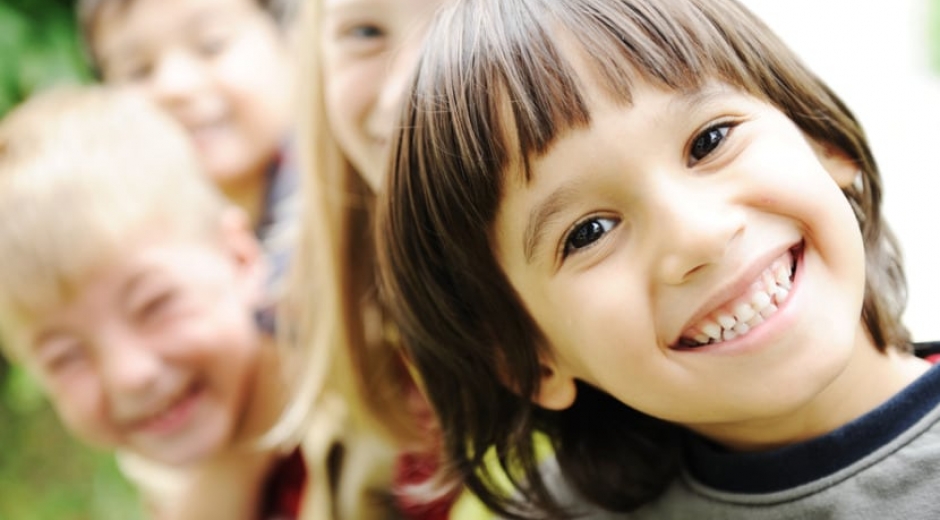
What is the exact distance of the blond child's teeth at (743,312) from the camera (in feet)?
2.35

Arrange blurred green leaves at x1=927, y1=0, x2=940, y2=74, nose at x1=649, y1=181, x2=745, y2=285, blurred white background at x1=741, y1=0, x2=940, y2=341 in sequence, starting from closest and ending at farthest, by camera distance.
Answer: nose at x1=649, y1=181, x2=745, y2=285, blurred white background at x1=741, y1=0, x2=940, y2=341, blurred green leaves at x1=927, y1=0, x2=940, y2=74

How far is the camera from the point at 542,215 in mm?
737

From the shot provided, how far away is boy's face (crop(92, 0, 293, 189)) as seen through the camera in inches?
69.0

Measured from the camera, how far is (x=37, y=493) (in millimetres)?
1847

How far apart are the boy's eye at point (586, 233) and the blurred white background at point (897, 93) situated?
0.52 metres

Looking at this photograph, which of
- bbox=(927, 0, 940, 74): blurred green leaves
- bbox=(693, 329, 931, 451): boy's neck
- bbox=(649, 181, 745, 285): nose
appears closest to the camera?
bbox=(649, 181, 745, 285): nose

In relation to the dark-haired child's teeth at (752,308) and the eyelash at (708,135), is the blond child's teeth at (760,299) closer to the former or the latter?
the dark-haired child's teeth at (752,308)

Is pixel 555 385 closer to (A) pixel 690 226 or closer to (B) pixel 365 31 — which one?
(A) pixel 690 226

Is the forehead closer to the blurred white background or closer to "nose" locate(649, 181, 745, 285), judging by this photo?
the blurred white background

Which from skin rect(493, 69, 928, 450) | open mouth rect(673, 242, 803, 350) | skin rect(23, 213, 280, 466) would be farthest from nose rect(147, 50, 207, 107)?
open mouth rect(673, 242, 803, 350)

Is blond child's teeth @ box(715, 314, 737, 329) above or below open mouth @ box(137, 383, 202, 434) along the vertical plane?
above

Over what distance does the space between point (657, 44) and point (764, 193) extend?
0.13 meters

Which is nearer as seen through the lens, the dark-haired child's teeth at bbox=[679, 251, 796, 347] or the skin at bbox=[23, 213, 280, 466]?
the dark-haired child's teeth at bbox=[679, 251, 796, 347]

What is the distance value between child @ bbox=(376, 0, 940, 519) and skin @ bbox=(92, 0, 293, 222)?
1.02 metres
